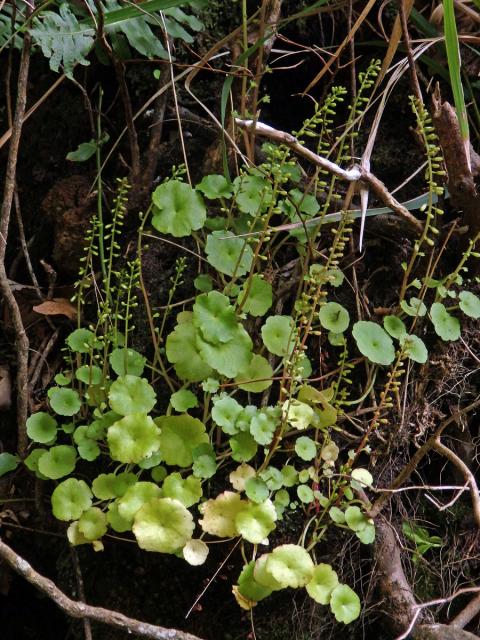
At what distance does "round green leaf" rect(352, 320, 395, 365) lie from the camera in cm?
170

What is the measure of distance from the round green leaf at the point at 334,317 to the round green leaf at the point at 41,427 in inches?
29.2

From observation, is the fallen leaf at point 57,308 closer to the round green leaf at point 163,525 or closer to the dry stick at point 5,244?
the dry stick at point 5,244

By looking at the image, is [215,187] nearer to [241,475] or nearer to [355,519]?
[241,475]

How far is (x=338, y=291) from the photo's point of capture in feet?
6.25

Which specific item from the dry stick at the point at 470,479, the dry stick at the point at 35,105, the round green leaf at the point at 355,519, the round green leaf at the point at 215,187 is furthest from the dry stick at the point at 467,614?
the dry stick at the point at 35,105

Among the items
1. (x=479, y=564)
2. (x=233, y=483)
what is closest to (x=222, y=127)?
(x=233, y=483)

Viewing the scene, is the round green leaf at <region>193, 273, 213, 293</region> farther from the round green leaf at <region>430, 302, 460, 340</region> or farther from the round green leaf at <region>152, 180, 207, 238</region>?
the round green leaf at <region>430, 302, 460, 340</region>

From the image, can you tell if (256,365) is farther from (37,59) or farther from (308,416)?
(37,59)

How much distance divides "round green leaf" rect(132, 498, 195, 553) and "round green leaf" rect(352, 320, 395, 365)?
2.02ft

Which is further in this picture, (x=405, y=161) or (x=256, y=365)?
(x=405, y=161)

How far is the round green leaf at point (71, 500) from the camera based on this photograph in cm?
154

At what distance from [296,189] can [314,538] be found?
3.03 feet

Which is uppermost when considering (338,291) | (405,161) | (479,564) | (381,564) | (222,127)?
(222,127)

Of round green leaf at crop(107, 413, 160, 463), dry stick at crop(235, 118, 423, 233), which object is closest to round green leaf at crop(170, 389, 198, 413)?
round green leaf at crop(107, 413, 160, 463)
